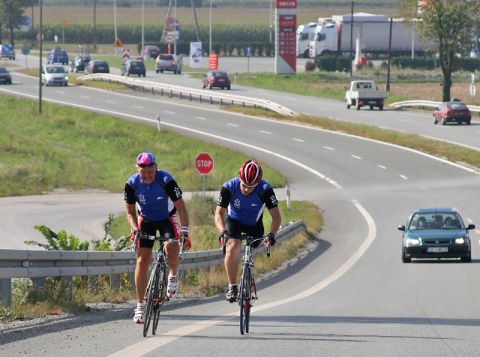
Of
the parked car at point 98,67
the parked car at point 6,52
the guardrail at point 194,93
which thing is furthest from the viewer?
the parked car at point 6,52

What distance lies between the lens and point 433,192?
4088cm

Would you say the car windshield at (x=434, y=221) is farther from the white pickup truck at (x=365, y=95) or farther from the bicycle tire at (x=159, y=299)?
the white pickup truck at (x=365, y=95)

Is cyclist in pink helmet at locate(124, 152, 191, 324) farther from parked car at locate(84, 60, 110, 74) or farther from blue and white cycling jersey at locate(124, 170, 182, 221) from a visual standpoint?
parked car at locate(84, 60, 110, 74)

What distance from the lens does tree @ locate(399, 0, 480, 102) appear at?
74.5 m

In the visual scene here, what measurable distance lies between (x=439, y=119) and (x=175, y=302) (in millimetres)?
48760

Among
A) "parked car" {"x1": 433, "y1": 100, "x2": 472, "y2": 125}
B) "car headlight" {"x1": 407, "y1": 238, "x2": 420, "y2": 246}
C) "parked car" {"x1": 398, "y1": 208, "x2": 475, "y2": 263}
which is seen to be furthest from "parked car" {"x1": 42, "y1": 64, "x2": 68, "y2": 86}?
"car headlight" {"x1": 407, "y1": 238, "x2": 420, "y2": 246}

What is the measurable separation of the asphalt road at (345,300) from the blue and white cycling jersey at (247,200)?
1270 mm

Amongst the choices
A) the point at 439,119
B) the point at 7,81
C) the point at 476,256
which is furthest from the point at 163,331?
the point at 7,81

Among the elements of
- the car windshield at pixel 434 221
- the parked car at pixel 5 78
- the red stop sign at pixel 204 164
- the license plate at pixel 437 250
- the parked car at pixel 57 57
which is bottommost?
the license plate at pixel 437 250

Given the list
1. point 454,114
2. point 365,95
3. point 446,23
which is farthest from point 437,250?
point 446,23

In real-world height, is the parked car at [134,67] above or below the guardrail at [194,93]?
above

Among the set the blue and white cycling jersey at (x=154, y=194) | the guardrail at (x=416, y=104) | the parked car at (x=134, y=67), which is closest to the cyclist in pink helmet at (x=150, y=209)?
the blue and white cycling jersey at (x=154, y=194)

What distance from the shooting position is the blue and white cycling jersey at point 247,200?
1139 cm

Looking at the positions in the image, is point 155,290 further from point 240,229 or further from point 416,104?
point 416,104
